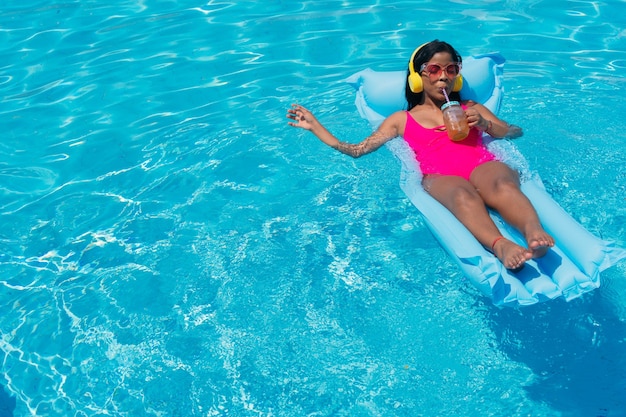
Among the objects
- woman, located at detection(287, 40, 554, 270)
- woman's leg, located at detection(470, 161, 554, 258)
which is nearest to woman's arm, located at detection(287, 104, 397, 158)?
woman, located at detection(287, 40, 554, 270)

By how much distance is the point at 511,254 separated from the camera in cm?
384

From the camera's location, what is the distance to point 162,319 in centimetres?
443

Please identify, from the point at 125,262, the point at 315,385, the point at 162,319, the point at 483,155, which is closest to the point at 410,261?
the point at 483,155

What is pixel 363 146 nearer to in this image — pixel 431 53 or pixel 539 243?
pixel 431 53

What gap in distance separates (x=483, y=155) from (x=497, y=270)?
4.16 feet

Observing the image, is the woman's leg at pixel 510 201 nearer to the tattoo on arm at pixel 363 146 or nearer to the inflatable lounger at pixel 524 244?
the inflatable lounger at pixel 524 244

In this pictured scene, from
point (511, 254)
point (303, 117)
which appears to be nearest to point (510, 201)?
point (511, 254)

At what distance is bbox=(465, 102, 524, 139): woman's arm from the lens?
15.7 ft

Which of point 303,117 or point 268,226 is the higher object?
point 303,117

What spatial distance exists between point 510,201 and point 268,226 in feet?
5.51

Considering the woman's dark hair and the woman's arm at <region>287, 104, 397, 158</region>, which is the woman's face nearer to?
the woman's dark hair

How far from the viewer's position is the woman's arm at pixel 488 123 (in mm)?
4797

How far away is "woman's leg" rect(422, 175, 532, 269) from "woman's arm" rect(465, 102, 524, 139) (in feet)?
1.40

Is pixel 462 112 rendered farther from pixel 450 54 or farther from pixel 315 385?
pixel 315 385
